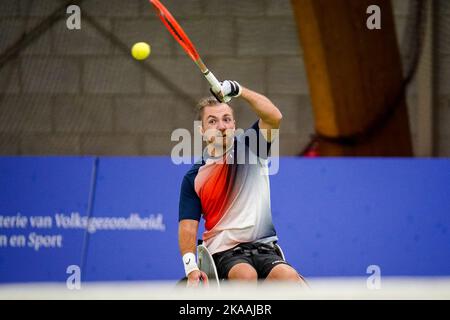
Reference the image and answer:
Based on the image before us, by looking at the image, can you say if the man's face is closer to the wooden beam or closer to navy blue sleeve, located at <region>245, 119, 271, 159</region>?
navy blue sleeve, located at <region>245, 119, 271, 159</region>

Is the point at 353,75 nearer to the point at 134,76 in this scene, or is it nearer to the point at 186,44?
the point at 134,76

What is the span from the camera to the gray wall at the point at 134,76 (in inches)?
253

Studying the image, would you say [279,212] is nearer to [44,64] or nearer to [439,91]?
[439,91]

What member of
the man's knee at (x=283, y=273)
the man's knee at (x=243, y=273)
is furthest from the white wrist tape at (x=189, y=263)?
the man's knee at (x=283, y=273)

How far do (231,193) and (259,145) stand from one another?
0.28 m

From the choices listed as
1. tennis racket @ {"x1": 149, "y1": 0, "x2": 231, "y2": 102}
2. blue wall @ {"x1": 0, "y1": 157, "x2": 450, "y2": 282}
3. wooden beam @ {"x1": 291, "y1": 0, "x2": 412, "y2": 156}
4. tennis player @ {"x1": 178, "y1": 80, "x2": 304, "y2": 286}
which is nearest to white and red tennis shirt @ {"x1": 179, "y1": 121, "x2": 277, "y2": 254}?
tennis player @ {"x1": 178, "y1": 80, "x2": 304, "y2": 286}

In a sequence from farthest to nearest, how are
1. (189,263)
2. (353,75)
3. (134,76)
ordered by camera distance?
(134,76), (353,75), (189,263)

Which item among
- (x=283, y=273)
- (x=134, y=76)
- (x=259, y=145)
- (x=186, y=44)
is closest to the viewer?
(x=283, y=273)

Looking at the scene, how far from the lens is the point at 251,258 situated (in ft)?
12.7

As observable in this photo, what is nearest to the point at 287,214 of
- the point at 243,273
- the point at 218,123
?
the point at 218,123

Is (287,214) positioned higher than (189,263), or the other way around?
(287,214)

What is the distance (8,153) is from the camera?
648 cm

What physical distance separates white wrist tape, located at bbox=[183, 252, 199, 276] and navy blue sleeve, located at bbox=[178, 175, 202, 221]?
192mm
